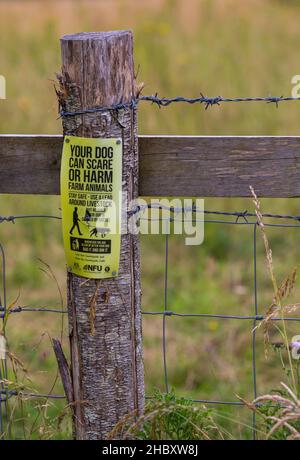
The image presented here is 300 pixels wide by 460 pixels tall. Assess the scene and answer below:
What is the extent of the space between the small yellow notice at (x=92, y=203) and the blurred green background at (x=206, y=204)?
17cm

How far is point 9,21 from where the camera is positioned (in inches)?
366

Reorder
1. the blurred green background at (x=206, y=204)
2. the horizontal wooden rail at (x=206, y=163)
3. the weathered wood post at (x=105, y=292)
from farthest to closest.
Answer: the blurred green background at (x=206, y=204) → the horizontal wooden rail at (x=206, y=163) → the weathered wood post at (x=105, y=292)

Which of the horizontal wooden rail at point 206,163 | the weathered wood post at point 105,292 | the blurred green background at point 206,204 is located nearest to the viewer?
the weathered wood post at point 105,292

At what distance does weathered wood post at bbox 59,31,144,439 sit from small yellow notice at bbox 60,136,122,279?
3 centimetres

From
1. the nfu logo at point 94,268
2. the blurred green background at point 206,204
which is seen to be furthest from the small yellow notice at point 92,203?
the blurred green background at point 206,204

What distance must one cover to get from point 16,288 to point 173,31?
169 inches

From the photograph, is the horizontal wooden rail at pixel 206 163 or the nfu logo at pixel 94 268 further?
the horizontal wooden rail at pixel 206 163

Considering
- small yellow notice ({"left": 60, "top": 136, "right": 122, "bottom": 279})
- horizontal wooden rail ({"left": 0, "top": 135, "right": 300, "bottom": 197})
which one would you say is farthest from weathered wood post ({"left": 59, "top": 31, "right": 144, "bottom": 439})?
horizontal wooden rail ({"left": 0, "top": 135, "right": 300, "bottom": 197})

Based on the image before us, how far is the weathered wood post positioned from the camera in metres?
2.34

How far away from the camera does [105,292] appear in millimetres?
2439

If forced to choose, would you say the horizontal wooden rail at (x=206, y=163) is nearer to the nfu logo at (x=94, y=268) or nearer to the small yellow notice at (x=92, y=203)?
the small yellow notice at (x=92, y=203)

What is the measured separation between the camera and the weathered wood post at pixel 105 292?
2336mm

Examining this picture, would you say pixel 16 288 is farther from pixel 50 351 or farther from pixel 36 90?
pixel 36 90

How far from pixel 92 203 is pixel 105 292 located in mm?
266
